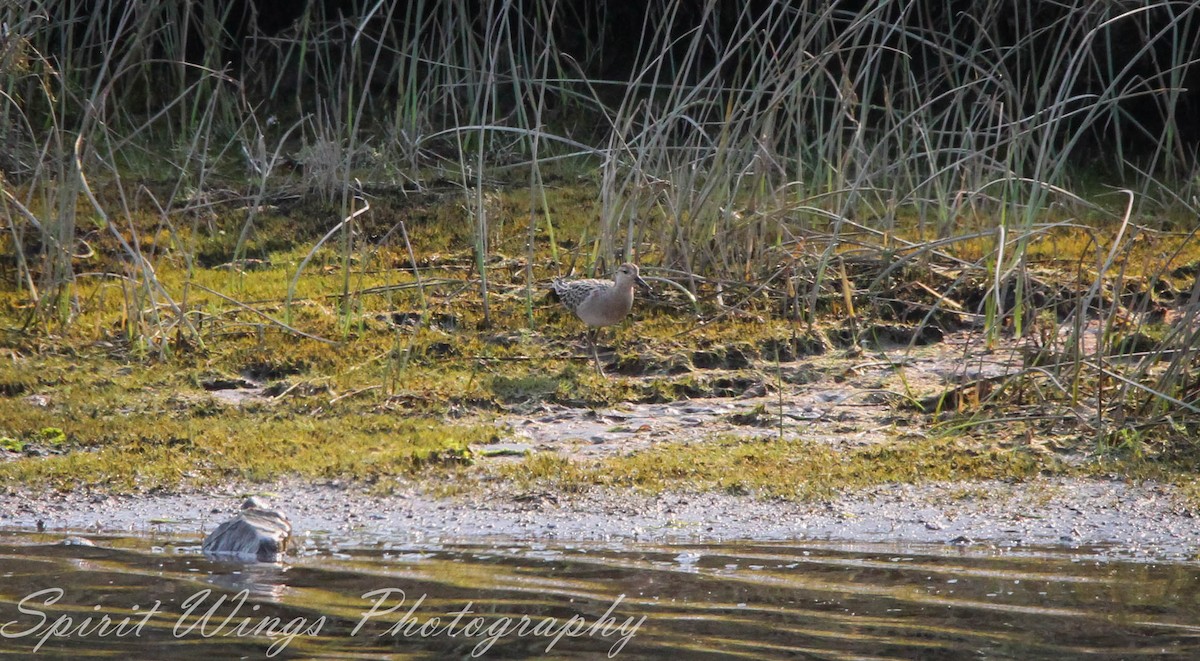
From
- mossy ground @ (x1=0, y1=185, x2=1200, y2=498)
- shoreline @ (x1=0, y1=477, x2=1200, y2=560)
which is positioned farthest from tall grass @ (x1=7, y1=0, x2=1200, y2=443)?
shoreline @ (x1=0, y1=477, x2=1200, y2=560)

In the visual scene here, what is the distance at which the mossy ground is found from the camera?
21.8 feet

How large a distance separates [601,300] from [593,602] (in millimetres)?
3419

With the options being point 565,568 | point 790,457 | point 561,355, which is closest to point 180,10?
point 561,355

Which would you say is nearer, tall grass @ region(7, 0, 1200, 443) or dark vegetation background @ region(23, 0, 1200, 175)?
tall grass @ region(7, 0, 1200, 443)

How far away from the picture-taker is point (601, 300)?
8109 millimetres

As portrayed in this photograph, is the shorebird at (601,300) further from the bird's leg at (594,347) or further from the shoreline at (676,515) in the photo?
the shoreline at (676,515)

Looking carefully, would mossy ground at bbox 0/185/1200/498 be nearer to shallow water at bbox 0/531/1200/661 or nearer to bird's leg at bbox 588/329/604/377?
bird's leg at bbox 588/329/604/377

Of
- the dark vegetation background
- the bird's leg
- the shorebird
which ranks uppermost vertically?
the dark vegetation background

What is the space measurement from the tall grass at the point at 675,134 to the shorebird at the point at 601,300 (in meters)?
0.32

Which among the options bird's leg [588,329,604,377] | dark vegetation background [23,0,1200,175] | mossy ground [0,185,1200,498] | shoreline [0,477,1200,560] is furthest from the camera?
dark vegetation background [23,0,1200,175]

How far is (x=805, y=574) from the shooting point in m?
5.23

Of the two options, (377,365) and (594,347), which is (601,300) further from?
(377,365)

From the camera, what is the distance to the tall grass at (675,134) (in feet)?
26.6

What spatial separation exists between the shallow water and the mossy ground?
0.95 m
